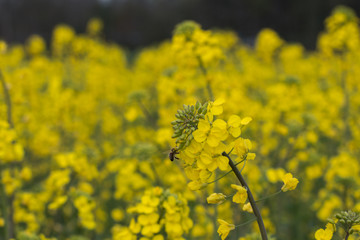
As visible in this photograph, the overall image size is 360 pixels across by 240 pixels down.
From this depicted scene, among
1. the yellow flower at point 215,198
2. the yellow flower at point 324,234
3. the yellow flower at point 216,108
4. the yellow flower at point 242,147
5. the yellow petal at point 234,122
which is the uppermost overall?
the yellow flower at point 216,108

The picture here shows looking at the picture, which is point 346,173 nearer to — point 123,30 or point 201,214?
point 201,214

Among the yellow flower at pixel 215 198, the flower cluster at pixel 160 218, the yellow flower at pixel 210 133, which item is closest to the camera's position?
the yellow flower at pixel 210 133

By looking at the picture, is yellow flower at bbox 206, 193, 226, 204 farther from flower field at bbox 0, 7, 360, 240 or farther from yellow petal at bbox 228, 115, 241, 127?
yellow petal at bbox 228, 115, 241, 127

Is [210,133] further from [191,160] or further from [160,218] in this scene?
[160,218]

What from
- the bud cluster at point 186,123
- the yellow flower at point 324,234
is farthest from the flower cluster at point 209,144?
the yellow flower at point 324,234

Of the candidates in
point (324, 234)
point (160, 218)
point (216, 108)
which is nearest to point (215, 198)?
point (216, 108)

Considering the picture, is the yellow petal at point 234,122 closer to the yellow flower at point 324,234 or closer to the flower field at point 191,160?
the flower field at point 191,160

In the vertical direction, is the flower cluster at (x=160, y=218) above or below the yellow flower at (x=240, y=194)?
above

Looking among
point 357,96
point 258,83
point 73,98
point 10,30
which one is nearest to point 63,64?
point 258,83
